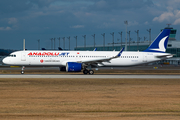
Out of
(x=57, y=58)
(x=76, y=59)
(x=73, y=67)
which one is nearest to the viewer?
(x=73, y=67)

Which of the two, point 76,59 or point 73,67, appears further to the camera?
point 76,59

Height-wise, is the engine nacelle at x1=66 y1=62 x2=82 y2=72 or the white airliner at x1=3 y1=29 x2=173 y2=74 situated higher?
the white airliner at x1=3 y1=29 x2=173 y2=74

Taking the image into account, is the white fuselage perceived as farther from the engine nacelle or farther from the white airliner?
the engine nacelle

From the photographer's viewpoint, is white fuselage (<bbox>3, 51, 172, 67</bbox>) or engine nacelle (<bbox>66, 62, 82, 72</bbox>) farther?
white fuselage (<bbox>3, 51, 172, 67</bbox>)

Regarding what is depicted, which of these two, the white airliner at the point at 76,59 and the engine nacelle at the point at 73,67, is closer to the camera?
the engine nacelle at the point at 73,67

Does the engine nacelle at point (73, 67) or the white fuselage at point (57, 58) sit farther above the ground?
the white fuselage at point (57, 58)

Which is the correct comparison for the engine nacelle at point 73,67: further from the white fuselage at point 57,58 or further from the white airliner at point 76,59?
the white fuselage at point 57,58

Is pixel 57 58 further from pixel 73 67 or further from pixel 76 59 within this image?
pixel 73 67

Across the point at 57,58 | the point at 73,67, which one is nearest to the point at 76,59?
the point at 57,58

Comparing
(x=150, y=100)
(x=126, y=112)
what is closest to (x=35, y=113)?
(x=126, y=112)

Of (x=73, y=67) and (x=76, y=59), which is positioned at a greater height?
(x=76, y=59)

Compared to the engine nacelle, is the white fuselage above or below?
above

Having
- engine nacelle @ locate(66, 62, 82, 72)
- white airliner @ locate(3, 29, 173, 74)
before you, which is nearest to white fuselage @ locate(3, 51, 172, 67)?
white airliner @ locate(3, 29, 173, 74)

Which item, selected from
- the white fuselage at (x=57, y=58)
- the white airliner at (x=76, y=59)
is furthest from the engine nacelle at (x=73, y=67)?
the white fuselage at (x=57, y=58)
